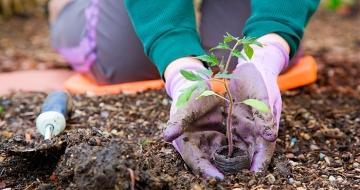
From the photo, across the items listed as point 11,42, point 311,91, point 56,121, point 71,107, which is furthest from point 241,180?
point 11,42

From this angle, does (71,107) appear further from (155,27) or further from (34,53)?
(34,53)

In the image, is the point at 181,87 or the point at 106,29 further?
the point at 106,29

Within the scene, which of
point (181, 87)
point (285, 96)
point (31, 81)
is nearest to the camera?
point (181, 87)

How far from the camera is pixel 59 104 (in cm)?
153

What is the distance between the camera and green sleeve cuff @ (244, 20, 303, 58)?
4.50ft

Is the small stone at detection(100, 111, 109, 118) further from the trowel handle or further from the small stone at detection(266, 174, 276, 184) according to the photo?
the small stone at detection(266, 174, 276, 184)

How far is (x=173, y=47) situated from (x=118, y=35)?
1.85 ft

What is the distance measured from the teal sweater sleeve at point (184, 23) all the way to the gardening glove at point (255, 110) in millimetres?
92

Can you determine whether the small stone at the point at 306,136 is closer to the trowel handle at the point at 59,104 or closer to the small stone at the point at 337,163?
the small stone at the point at 337,163

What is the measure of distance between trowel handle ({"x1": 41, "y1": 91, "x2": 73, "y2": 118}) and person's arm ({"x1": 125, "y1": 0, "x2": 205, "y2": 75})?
0.25 m

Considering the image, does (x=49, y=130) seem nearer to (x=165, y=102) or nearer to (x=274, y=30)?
(x=165, y=102)

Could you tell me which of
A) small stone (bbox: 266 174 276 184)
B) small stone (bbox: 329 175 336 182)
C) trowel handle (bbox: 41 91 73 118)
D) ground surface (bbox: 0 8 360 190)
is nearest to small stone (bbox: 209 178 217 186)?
ground surface (bbox: 0 8 360 190)

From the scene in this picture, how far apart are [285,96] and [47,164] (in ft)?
2.70

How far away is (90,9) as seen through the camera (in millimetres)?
1994
